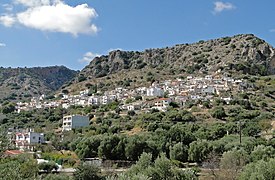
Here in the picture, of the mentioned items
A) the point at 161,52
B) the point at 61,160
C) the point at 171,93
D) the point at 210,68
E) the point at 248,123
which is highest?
the point at 161,52

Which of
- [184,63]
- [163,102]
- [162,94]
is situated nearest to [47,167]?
[163,102]

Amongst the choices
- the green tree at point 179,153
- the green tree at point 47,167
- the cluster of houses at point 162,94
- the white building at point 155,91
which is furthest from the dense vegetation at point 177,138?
the white building at point 155,91

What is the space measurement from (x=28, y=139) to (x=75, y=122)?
10.2 m

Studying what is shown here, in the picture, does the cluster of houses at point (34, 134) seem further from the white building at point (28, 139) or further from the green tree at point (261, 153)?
the green tree at point (261, 153)

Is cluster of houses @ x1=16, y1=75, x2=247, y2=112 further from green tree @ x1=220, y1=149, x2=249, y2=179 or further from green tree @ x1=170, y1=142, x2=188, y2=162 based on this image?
green tree @ x1=220, y1=149, x2=249, y2=179

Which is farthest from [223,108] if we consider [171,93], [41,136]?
[41,136]

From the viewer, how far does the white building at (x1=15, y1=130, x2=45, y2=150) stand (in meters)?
58.8

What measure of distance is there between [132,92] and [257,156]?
55.2 metres

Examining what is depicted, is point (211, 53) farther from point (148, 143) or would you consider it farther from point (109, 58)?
point (148, 143)

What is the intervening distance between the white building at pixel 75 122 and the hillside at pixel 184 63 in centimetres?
2575

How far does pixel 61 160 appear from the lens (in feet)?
140

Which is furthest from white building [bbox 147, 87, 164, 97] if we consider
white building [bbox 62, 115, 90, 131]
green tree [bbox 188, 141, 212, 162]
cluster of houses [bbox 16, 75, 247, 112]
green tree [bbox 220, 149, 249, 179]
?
green tree [bbox 220, 149, 249, 179]

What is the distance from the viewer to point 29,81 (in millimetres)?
148750

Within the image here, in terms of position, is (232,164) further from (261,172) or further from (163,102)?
(163,102)
